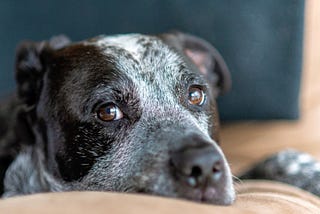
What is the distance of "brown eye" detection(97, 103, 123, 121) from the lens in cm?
208

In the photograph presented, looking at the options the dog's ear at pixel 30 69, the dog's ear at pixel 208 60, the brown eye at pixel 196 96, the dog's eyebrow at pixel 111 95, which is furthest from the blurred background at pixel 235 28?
the dog's eyebrow at pixel 111 95

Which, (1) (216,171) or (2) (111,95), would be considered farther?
(2) (111,95)

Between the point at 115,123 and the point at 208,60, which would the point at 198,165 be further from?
the point at 208,60

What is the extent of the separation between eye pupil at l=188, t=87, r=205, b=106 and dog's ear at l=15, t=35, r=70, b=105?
571 mm

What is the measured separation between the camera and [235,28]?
113 inches

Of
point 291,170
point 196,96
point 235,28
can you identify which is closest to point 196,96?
point 196,96

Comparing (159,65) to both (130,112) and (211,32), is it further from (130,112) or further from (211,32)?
→ (211,32)

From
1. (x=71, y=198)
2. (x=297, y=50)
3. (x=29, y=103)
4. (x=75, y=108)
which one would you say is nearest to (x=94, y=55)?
(x=75, y=108)

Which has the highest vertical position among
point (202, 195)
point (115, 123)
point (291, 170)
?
point (115, 123)

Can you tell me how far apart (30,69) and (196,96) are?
647 mm

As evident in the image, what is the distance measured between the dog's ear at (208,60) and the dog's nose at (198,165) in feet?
2.84

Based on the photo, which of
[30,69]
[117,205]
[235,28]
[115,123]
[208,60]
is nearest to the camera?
[117,205]

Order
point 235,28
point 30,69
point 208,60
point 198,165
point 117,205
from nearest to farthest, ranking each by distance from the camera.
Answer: point 117,205 → point 198,165 → point 30,69 → point 208,60 → point 235,28

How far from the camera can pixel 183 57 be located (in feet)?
7.57
